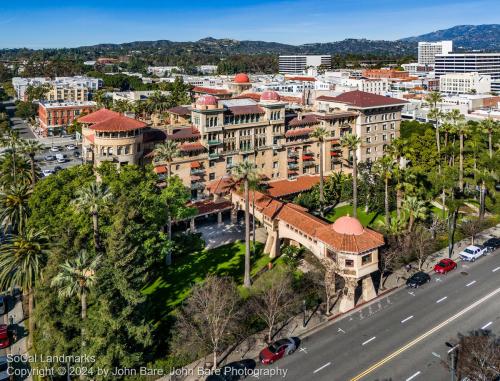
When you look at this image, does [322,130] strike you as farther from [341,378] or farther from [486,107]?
[486,107]

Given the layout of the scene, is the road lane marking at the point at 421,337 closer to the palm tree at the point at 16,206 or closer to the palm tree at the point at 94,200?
the palm tree at the point at 94,200

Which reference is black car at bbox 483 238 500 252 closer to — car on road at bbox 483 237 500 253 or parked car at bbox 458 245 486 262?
car on road at bbox 483 237 500 253

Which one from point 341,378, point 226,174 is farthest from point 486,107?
point 341,378

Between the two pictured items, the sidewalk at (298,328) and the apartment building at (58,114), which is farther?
the apartment building at (58,114)

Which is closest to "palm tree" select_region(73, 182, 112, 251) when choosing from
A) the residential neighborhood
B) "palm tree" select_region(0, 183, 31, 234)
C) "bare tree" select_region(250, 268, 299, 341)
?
the residential neighborhood

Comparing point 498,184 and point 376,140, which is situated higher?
point 376,140

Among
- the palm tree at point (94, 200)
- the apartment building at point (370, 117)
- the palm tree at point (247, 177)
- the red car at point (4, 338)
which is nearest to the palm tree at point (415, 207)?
the palm tree at point (247, 177)

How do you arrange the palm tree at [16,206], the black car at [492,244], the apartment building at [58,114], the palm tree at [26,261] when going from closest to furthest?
the palm tree at [26,261]
the palm tree at [16,206]
the black car at [492,244]
the apartment building at [58,114]
